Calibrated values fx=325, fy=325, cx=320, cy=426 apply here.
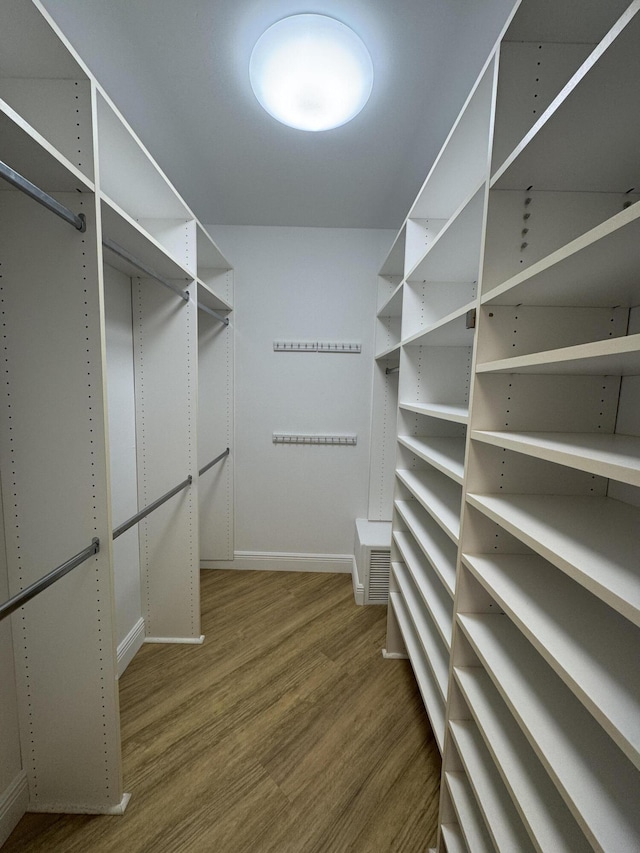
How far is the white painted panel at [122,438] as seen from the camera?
150 cm

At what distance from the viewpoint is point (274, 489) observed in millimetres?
2553

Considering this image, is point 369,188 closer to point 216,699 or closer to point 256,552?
point 256,552

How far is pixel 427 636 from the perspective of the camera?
1.21m

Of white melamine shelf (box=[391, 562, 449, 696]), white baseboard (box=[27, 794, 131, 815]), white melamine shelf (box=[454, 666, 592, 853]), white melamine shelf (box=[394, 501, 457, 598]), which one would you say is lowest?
white baseboard (box=[27, 794, 131, 815])

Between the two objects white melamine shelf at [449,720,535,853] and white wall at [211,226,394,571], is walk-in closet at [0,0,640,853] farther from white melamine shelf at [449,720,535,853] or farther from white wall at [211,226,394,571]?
white wall at [211,226,394,571]

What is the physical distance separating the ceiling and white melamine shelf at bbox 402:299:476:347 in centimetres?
83

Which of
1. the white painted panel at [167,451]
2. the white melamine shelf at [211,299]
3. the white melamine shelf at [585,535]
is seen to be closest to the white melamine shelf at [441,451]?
the white melamine shelf at [585,535]

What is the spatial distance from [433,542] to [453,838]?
80 centimetres

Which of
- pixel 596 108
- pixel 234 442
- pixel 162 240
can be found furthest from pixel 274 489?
pixel 596 108

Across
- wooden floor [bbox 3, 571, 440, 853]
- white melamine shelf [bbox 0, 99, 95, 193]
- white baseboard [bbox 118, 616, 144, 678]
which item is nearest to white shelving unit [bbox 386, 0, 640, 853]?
wooden floor [bbox 3, 571, 440, 853]

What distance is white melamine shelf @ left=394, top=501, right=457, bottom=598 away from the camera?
3.34 ft

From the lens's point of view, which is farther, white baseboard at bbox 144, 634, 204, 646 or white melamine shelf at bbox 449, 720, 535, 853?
white baseboard at bbox 144, 634, 204, 646

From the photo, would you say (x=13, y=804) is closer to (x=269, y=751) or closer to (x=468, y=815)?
(x=269, y=751)

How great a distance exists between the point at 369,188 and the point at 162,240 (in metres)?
1.17
